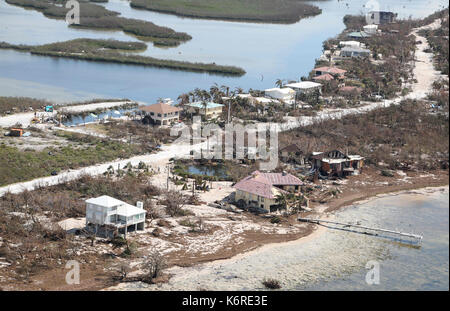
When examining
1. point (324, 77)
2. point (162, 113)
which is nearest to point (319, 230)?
point (162, 113)

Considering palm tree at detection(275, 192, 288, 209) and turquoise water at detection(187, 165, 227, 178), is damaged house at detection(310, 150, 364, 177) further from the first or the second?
palm tree at detection(275, 192, 288, 209)

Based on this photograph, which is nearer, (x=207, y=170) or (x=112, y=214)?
(x=112, y=214)

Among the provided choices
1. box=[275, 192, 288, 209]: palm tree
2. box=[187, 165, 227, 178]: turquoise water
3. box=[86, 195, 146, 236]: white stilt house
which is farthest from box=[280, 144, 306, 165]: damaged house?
box=[86, 195, 146, 236]: white stilt house

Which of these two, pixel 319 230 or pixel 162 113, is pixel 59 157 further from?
pixel 319 230

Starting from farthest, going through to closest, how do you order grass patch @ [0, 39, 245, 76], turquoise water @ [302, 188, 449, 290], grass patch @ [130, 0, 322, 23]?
grass patch @ [130, 0, 322, 23] → grass patch @ [0, 39, 245, 76] → turquoise water @ [302, 188, 449, 290]

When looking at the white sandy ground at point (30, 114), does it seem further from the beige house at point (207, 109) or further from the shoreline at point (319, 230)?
the shoreline at point (319, 230)
